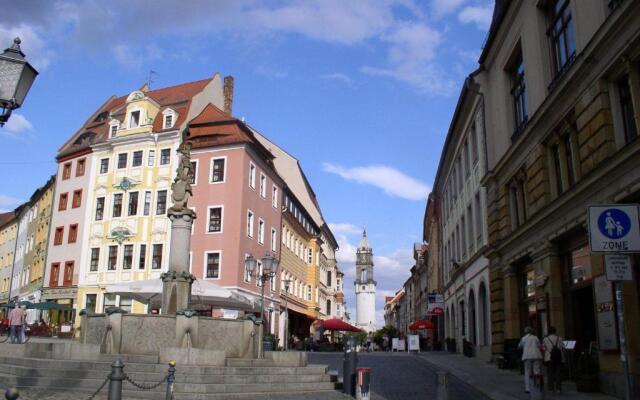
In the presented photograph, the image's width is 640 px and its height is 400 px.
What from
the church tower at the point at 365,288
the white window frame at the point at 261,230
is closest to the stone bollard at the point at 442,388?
the white window frame at the point at 261,230

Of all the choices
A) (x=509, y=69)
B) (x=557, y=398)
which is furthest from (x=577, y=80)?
(x=509, y=69)

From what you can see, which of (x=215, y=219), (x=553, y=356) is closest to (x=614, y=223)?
(x=553, y=356)

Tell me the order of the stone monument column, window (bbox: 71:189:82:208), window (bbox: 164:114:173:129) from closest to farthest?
1. the stone monument column
2. window (bbox: 164:114:173:129)
3. window (bbox: 71:189:82:208)

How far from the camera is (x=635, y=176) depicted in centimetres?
1296

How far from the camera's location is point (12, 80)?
6773mm

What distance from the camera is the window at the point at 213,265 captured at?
40.4 m

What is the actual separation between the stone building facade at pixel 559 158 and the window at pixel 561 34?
3 cm

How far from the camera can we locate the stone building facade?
13.9 m

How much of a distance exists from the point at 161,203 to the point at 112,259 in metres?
5.30

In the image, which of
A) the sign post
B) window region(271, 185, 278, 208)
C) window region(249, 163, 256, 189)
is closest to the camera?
the sign post

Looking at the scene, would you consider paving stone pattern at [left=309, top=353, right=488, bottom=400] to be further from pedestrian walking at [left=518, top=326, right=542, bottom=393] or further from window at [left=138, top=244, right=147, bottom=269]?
window at [left=138, top=244, right=147, bottom=269]

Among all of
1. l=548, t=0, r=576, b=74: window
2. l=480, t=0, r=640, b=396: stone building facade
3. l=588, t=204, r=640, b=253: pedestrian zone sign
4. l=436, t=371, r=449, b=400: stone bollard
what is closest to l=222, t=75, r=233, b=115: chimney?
l=480, t=0, r=640, b=396: stone building facade

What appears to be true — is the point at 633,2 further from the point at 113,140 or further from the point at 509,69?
the point at 113,140

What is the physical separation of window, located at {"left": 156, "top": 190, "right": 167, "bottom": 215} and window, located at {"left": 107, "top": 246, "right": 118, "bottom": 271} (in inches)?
160
